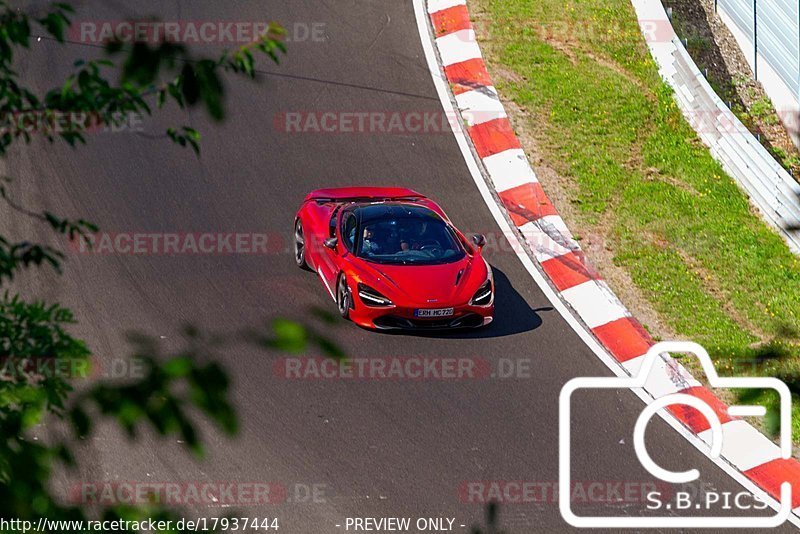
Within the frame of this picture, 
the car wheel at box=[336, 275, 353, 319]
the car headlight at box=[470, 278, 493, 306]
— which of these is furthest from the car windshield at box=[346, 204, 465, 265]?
the car headlight at box=[470, 278, 493, 306]

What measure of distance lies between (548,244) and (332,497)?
5288 mm

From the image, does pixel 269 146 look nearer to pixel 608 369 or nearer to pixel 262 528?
pixel 608 369

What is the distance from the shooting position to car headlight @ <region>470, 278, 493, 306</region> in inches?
473

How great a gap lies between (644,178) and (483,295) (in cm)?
394

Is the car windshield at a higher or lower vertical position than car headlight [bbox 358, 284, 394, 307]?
higher

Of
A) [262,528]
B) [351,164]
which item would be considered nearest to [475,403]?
[262,528]

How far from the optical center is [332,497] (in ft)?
32.1

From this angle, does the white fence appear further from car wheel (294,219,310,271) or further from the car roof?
car wheel (294,219,310,271)

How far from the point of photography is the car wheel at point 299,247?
13289 millimetres

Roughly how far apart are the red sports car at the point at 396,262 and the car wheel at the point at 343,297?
0.01 metres

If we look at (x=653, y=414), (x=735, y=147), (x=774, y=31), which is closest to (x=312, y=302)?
(x=653, y=414)

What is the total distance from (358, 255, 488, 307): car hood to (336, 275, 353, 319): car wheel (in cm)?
26

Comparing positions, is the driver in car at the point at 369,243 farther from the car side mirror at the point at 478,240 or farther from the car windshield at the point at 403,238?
the car side mirror at the point at 478,240

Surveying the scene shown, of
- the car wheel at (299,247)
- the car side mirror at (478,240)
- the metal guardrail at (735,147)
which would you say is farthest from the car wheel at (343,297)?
the metal guardrail at (735,147)
